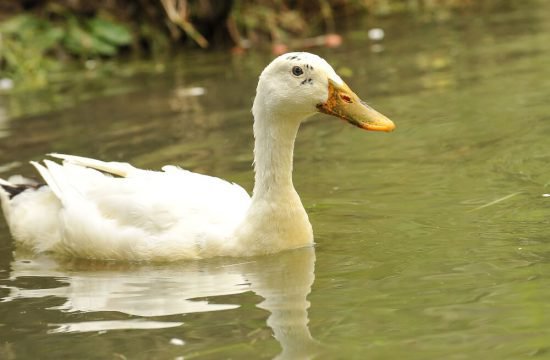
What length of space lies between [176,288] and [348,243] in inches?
43.4

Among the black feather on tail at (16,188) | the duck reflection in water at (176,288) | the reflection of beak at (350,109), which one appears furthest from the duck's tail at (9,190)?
the reflection of beak at (350,109)

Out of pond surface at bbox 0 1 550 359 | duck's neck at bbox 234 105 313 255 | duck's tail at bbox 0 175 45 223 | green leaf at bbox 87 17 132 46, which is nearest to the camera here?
pond surface at bbox 0 1 550 359

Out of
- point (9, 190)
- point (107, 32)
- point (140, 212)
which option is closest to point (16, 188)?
point (9, 190)

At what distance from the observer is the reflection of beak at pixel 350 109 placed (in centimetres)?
586

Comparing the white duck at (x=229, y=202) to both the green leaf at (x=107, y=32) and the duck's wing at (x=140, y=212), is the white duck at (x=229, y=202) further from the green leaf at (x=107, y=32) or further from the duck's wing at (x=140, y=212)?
the green leaf at (x=107, y=32)

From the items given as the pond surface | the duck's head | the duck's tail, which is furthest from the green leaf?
the duck's head

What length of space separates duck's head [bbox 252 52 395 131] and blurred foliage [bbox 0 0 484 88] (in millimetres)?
8954

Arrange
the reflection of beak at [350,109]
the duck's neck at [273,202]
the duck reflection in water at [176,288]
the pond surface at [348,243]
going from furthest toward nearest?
the duck's neck at [273,202] < the reflection of beak at [350,109] < the duck reflection in water at [176,288] < the pond surface at [348,243]

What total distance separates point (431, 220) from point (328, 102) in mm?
982

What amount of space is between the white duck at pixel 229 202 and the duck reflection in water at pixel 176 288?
9cm

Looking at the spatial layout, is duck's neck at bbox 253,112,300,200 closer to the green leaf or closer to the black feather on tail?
the black feather on tail

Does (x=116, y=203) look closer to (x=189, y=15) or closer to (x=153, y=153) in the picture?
(x=153, y=153)

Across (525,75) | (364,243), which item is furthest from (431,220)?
(525,75)

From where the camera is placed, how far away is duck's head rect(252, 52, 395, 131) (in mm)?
5859
